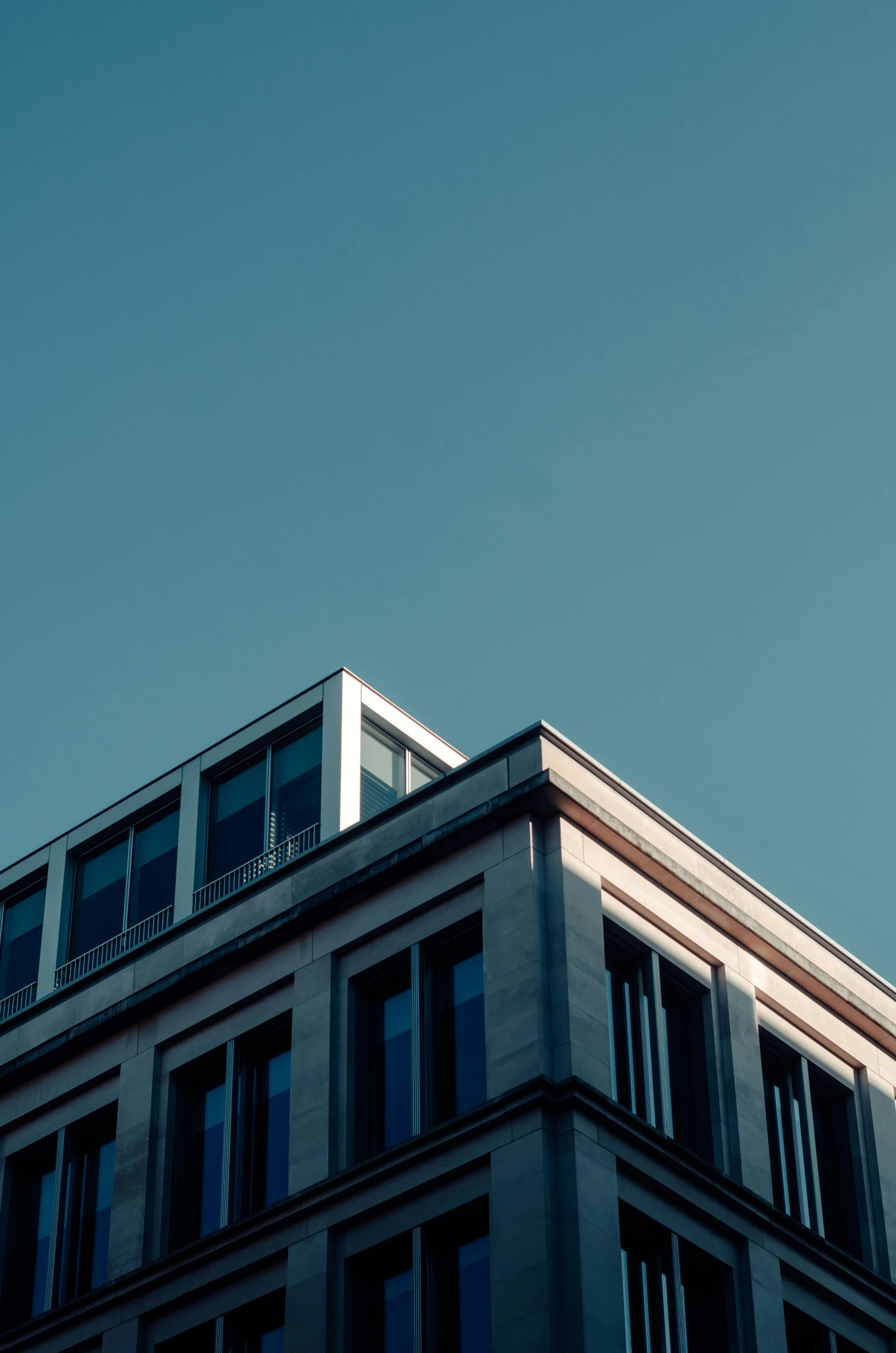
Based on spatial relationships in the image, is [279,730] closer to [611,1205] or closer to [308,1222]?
[308,1222]

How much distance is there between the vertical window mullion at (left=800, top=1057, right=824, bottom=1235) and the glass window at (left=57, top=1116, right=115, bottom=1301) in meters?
12.9

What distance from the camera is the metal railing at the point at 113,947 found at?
50.6 m

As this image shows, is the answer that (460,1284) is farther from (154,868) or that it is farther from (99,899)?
(99,899)

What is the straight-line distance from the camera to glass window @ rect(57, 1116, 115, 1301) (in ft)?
130

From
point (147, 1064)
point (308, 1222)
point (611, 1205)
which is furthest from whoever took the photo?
point (147, 1064)

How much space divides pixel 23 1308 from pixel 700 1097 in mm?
13711

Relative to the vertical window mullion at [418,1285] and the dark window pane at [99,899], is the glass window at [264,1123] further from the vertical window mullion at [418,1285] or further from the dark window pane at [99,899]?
the dark window pane at [99,899]

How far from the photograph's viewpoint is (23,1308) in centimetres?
4072

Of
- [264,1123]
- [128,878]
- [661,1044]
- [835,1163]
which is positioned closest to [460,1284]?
[661,1044]

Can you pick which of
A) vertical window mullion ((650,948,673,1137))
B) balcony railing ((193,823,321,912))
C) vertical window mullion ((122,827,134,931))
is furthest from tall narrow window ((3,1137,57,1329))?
Result: vertical window mullion ((650,948,673,1137))

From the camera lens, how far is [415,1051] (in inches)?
1415

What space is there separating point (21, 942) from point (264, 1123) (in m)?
17.9

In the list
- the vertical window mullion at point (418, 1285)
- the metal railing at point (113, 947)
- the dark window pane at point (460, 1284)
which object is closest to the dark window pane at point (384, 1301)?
the vertical window mullion at point (418, 1285)

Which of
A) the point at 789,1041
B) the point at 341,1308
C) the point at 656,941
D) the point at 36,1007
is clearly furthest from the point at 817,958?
the point at 36,1007
